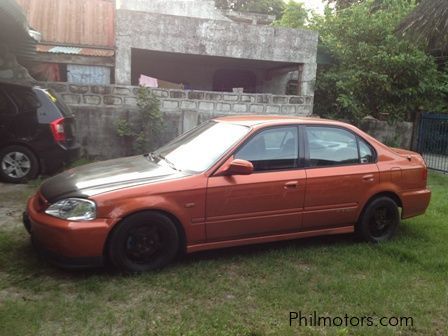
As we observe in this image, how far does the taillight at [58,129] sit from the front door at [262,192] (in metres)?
4.12

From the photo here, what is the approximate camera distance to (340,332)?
3381 millimetres

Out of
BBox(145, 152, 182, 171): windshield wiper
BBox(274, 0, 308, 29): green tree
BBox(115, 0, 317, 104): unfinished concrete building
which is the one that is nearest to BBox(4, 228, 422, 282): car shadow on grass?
BBox(145, 152, 182, 171): windshield wiper

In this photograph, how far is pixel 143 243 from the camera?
13.9ft

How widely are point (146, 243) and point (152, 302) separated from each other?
2.18 feet

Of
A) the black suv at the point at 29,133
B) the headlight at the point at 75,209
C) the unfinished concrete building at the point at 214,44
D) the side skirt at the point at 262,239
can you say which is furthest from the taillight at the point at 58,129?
the unfinished concrete building at the point at 214,44

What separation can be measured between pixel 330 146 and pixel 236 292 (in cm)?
206

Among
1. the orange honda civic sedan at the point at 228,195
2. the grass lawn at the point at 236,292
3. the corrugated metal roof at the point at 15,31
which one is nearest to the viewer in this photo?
the grass lawn at the point at 236,292

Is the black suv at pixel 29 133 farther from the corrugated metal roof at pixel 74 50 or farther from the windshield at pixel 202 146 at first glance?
the corrugated metal roof at pixel 74 50

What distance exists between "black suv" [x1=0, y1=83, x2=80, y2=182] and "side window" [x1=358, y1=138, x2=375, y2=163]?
4.81 meters

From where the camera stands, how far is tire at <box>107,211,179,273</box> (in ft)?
13.4

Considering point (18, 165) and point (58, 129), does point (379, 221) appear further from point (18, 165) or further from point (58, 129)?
point (18, 165)

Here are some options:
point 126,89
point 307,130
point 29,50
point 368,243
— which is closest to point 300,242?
point 368,243

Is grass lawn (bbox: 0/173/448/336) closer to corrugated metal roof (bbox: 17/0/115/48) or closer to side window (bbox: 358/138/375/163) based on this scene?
side window (bbox: 358/138/375/163)

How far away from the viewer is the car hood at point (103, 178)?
13.7ft
